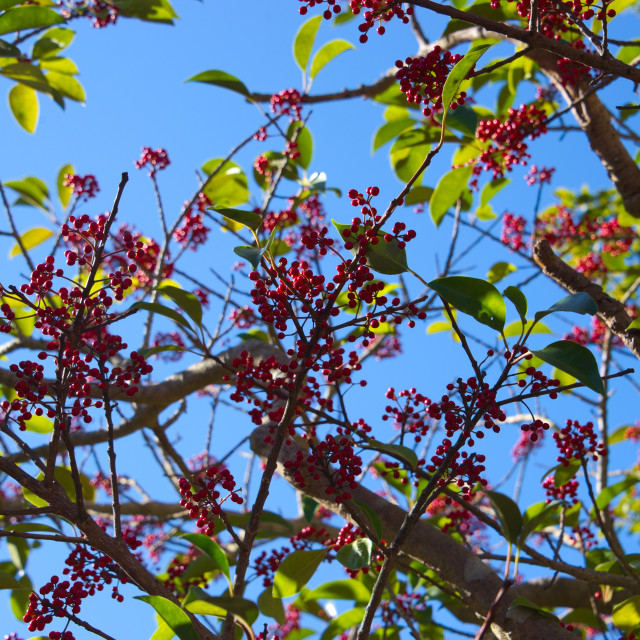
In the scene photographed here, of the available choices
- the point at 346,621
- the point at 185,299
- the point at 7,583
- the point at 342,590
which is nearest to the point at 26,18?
the point at 185,299

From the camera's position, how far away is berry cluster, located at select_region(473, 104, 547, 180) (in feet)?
10.2

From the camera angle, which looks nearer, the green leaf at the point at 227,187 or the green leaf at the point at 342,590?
the green leaf at the point at 342,590

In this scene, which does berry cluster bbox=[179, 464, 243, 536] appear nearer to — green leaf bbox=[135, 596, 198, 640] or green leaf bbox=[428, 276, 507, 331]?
green leaf bbox=[135, 596, 198, 640]

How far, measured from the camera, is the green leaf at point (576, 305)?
4.43 ft

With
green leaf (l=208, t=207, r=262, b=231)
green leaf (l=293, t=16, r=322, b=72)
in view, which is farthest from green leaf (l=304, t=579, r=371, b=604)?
green leaf (l=293, t=16, r=322, b=72)

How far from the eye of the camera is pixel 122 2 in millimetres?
3273

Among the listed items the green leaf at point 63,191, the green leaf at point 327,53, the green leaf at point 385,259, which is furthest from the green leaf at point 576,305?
the green leaf at point 63,191

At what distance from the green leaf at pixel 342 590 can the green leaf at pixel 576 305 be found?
1.44 metres

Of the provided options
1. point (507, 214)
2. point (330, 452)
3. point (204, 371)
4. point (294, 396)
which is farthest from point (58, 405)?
point (507, 214)

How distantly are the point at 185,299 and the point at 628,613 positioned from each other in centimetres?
176

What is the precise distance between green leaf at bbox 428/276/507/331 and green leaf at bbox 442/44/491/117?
0.40 m

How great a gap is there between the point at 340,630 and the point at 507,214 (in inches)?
130

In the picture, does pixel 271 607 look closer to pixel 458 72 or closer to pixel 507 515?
pixel 507 515

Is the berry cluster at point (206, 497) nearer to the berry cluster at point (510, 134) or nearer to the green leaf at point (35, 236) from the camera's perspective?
the berry cluster at point (510, 134)
